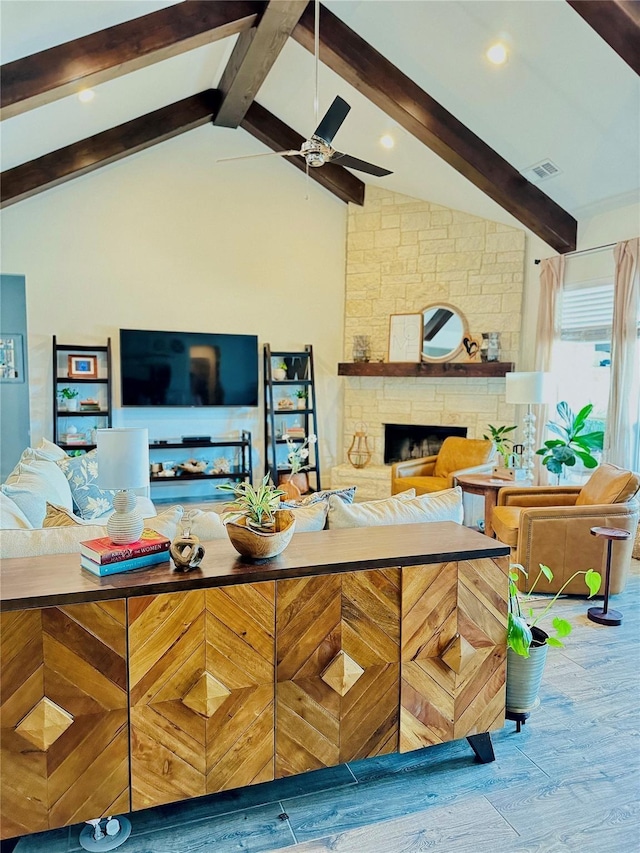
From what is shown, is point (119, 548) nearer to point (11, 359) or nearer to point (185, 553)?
point (185, 553)

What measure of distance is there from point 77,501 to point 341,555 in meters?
2.32

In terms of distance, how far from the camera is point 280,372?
21.6ft

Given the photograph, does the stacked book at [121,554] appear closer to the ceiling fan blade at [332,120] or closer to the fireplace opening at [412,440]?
the ceiling fan blade at [332,120]

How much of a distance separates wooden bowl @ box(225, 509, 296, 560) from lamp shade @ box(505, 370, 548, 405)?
11.0 feet

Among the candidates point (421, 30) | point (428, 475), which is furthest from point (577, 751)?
point (421, 30)

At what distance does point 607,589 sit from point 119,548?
2.96 meters

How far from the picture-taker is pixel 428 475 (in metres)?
5.83

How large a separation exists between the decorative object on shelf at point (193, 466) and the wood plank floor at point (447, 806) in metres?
4.31

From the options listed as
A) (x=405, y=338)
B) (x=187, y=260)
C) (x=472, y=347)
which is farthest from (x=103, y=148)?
(x=472, y=347)

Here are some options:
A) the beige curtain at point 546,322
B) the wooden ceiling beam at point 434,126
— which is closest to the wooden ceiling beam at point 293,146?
the wooden ceiling beam at point 434,126

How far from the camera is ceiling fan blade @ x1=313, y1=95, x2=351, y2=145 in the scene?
10.7ft

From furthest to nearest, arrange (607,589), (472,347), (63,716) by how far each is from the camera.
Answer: (472,347) < (607,589) < (63,716)

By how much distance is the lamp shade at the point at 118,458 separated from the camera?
169 centimetres

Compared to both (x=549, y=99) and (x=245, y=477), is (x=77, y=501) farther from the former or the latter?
(x=549, y=99)
